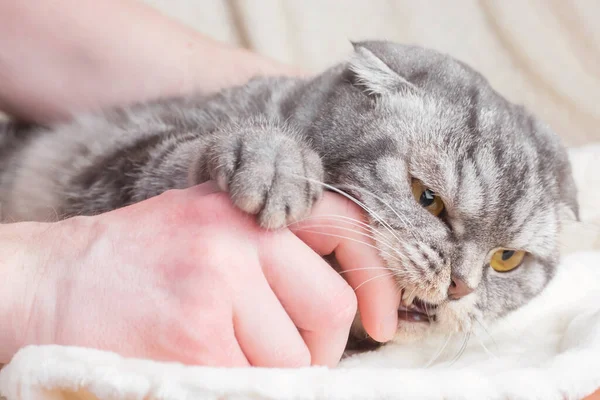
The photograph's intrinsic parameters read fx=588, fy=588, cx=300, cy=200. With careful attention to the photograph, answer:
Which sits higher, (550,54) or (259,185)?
(550,54)

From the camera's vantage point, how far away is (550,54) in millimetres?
2023

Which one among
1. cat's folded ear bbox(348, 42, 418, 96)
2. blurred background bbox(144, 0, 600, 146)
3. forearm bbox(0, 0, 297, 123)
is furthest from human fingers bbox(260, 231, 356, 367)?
blurred background bbox(144, 0, 600, 146)

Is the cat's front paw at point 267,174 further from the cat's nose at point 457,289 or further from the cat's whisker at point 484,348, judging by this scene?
the cat's whisker at point 484,348

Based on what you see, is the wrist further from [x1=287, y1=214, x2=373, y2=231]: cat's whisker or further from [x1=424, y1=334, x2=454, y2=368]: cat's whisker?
[x1=424, y1=334, x2=454, y2=368]: cat's whisker

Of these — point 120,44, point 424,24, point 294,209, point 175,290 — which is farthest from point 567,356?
point 424,24

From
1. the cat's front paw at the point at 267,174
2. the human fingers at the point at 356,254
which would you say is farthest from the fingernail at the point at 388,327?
the cat's front paw at the point at 267,174

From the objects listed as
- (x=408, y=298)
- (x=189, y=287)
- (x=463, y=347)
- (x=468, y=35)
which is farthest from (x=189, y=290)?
(x=468, y=35)

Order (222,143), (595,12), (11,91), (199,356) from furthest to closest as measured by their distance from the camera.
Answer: (595,12)
(11,91)
(222,143)
(199,356)

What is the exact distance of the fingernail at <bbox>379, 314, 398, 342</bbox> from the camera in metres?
0.83

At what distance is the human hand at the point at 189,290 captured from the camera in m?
0.66

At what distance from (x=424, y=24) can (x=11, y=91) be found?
1.35m

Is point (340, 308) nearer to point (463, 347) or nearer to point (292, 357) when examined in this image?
point (292, 357)

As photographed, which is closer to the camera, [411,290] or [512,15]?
[411,290]

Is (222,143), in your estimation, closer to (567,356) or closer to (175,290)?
(175,290)
